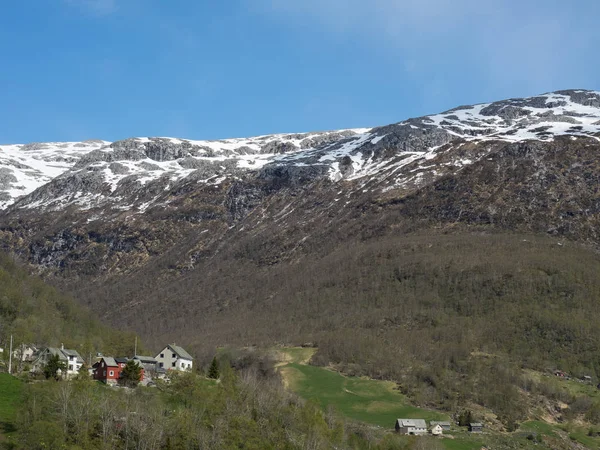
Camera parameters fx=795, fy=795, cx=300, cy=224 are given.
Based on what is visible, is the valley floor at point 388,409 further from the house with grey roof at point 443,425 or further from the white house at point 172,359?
the white house at point 172,359

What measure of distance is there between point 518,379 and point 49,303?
99716 millimetres

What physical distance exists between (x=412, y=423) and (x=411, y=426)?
870mm

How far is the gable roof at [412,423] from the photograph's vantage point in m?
140

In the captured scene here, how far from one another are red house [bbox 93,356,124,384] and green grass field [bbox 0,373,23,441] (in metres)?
15.6

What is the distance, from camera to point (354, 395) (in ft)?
543

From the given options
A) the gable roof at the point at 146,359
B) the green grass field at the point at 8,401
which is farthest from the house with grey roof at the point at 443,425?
the green grass field at the point at 8,401

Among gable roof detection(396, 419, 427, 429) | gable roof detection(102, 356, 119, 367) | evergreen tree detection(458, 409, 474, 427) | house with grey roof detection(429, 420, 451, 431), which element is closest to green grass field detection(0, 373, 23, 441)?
gable roof detection(102, 356, 119, 367)

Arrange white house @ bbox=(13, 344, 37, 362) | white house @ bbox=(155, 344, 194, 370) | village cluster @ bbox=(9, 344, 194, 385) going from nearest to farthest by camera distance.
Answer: village cluster @ bbox=(9, 344, 194, 385) < white house @ bbox=(13, 344, 37, 362) < white house @ bbox=(155, 344, 194, 370)

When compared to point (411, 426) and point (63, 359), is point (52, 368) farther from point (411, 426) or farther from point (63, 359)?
point (411, 426)

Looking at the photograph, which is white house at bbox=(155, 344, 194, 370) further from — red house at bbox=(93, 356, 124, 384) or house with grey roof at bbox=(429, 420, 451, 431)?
house with grey roof at bbox=(429, 420, 451, 431)

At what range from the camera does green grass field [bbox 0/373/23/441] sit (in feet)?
260

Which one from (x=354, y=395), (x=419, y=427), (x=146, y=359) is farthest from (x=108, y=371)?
(x=354, y=395)

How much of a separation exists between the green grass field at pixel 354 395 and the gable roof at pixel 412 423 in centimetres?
303

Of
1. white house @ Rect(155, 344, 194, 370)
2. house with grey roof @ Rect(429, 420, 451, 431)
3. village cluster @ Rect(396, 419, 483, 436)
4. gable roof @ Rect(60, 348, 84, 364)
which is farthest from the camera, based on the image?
house with grey roof @ Rect(429, 420, 451, 431)
